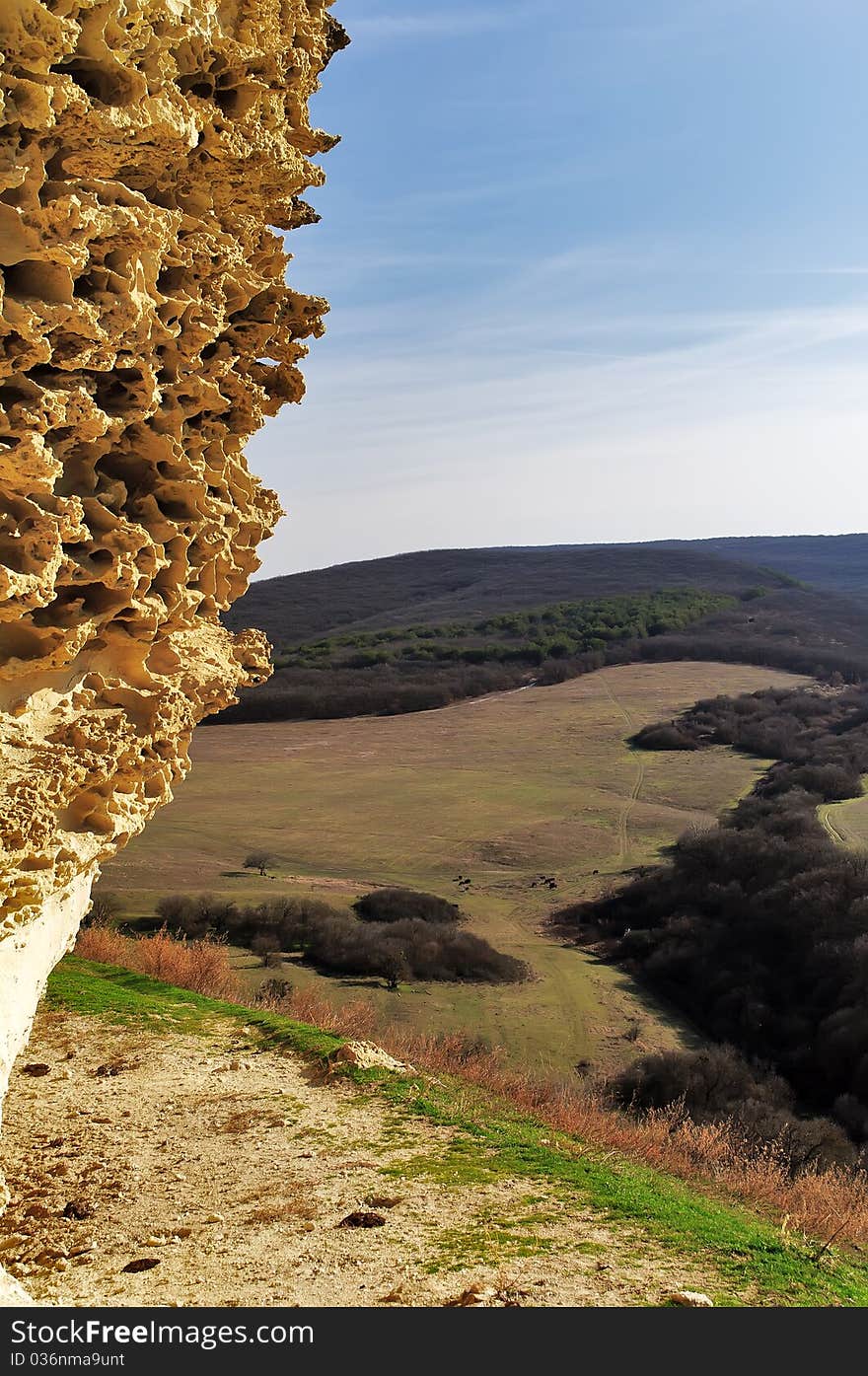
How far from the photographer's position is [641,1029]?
579 inches

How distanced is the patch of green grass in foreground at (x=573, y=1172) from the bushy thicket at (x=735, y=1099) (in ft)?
10.9

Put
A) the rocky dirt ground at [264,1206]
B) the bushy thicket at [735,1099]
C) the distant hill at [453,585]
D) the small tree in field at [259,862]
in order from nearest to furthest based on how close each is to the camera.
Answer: the rocky dirt ground at [264,1206], the bushy thicket at [735,1099], the small tree in field at [259,862], the distant hill at [453,585]

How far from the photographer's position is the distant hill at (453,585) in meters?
70.3

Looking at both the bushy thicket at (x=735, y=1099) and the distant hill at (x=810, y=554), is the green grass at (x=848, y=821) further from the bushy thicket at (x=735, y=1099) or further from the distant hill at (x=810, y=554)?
the distant hill at (x=810, y=554)

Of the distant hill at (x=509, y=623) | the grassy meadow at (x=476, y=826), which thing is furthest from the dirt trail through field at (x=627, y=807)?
the distant hill at (x=509, y=623)

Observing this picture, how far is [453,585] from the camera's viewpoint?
8325cm

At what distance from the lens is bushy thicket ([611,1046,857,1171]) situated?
10992 mm

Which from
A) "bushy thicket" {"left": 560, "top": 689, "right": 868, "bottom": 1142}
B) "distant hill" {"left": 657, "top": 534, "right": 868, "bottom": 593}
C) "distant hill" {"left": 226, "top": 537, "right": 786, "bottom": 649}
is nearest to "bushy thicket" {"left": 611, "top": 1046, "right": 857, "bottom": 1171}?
"bushy thicket" {"left": 560, "top": 689, "right": 868, "bottom": 1142}

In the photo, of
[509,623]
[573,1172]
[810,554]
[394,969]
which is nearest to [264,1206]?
[573,1172]

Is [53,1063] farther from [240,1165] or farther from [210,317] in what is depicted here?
[210,317]

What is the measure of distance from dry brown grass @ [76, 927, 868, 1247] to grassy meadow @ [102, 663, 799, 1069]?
2592 millimetres

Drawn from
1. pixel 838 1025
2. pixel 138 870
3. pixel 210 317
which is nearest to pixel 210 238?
pixel 210 317

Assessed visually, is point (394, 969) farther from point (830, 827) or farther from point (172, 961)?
point (830, 827)

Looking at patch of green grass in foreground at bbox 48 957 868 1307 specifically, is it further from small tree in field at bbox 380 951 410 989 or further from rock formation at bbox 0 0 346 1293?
small tree in field at bbox 380 951 410 989
